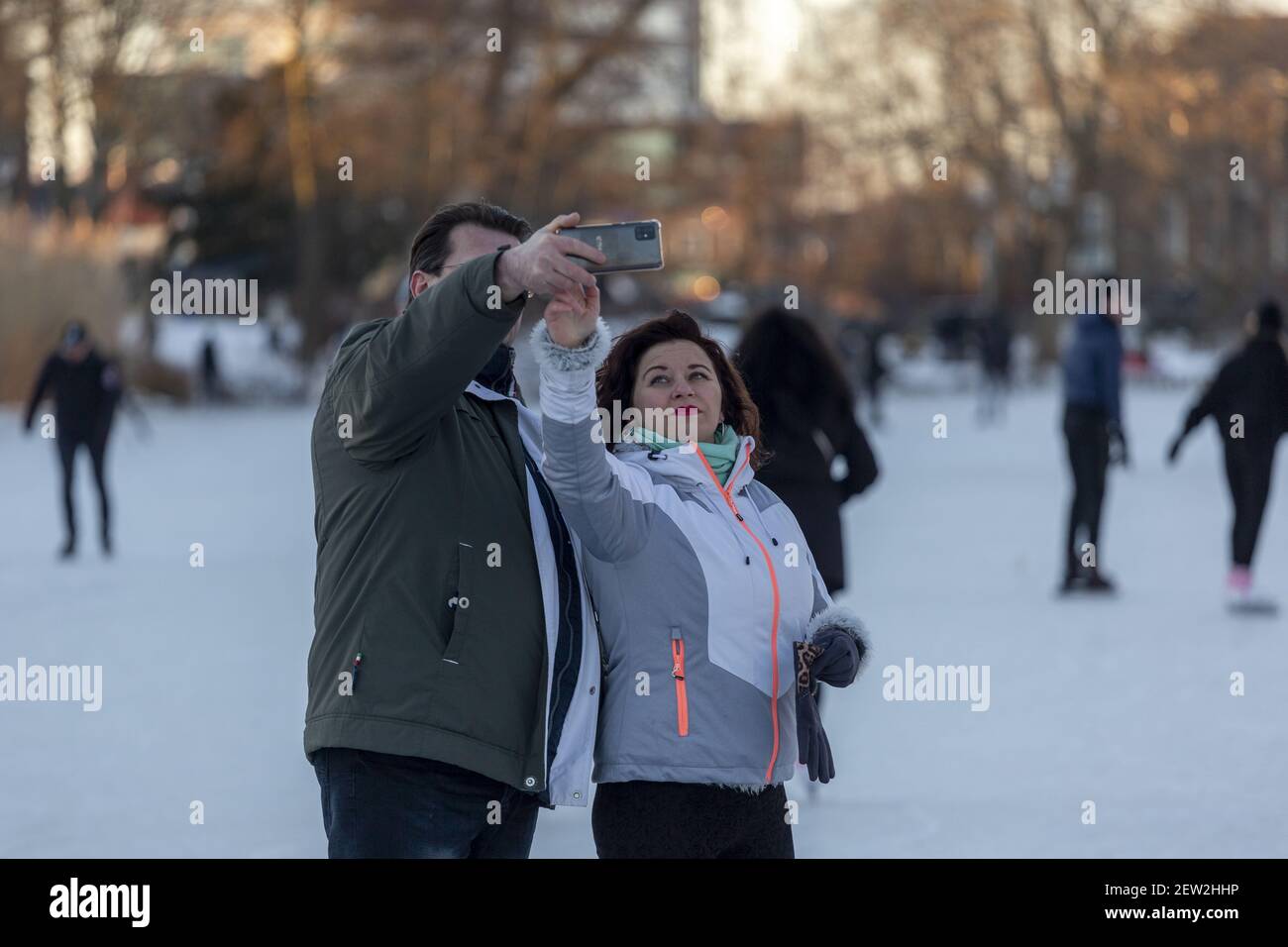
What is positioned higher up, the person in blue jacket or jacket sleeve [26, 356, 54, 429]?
jacket sleeve [26, 356, 54, 429]

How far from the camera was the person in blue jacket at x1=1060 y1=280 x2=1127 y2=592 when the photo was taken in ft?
36.6

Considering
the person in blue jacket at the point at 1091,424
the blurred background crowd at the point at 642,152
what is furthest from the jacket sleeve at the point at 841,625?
the blurred background crowd at the point at 642,152

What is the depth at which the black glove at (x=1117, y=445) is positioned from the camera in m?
10.8

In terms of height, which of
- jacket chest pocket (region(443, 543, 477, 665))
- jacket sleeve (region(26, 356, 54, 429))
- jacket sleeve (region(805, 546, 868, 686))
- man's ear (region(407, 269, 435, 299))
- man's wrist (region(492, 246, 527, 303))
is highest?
jacket sleeve (region(26, 356, 54, 429))

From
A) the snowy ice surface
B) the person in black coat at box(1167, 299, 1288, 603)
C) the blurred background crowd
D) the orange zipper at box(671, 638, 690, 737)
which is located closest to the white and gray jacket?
the orange zipper at box(671, 638, 690, 737)

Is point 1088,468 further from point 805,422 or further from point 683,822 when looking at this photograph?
point 683,822

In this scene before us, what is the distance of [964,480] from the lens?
19.4 meters

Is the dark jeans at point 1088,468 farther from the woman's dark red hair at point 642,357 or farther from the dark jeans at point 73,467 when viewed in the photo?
the woman's dark red hair at point 642,357

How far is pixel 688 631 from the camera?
318 centimetres

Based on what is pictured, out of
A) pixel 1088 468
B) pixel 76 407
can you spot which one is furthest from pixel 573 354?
pixel 76 407

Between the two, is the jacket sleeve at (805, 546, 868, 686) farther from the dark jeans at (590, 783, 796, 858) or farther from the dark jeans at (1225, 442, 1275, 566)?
the dark jeans at (1225, 442, 1275, 566)

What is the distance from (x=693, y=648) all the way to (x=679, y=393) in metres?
0.46

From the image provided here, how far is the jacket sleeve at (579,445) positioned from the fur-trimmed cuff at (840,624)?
0.42 m

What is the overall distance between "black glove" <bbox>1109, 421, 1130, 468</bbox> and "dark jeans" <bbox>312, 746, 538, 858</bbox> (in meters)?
8.20
